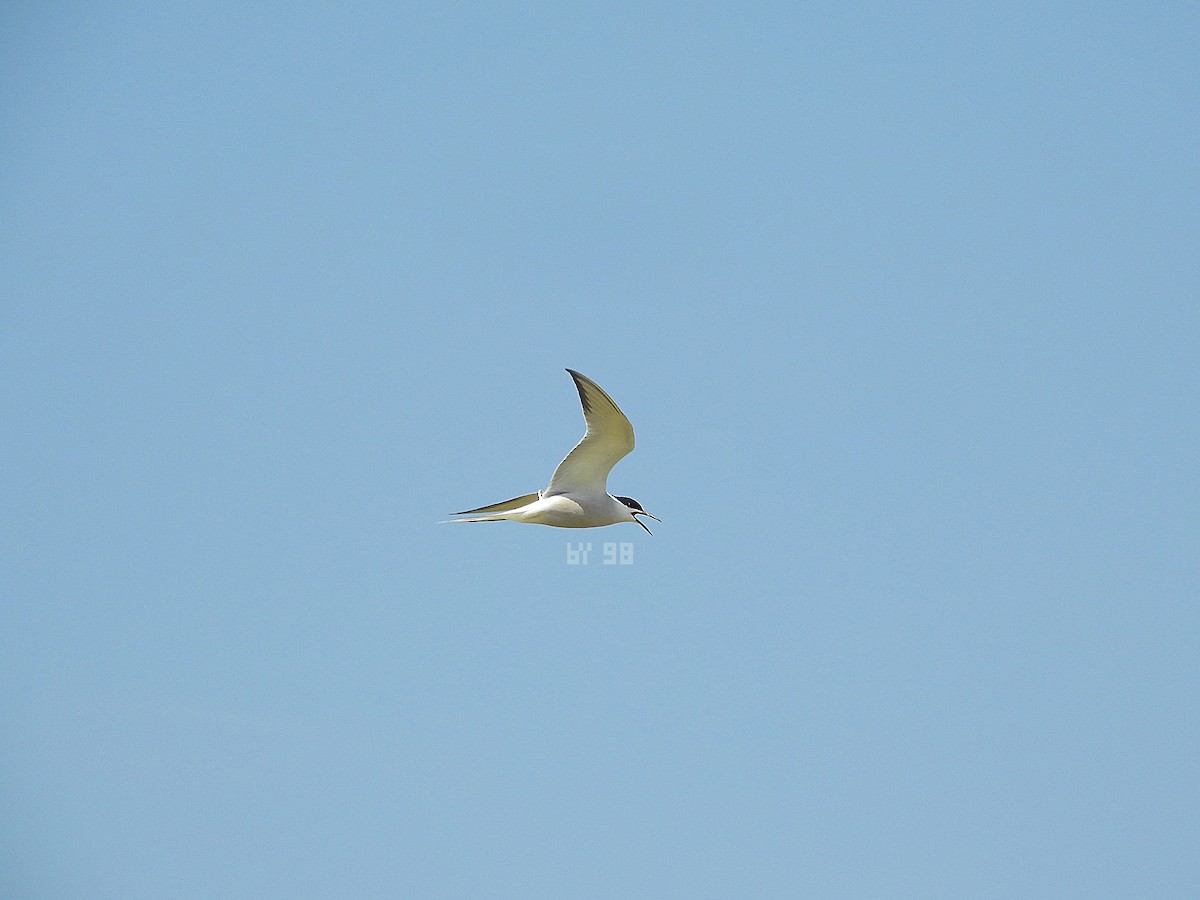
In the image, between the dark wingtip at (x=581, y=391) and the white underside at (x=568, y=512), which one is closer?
the dark wingtip at (x=581, y=391)

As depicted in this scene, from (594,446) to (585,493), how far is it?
100 cm

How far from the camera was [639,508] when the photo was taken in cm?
2062

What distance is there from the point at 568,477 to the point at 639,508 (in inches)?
59.7

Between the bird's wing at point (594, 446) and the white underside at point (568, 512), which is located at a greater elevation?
the bird's wing at point (594, 446)

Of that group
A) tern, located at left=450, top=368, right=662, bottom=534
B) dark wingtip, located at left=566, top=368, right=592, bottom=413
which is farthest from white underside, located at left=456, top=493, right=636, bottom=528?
dark wingtip, located at left=566, top=368, right=592, bottom=413

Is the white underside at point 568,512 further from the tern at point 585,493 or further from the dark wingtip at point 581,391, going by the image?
the dark wingtip at point 581,391

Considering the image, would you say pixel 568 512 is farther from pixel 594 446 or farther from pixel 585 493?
pixel 594 446

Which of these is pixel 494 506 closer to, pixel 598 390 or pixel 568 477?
pixel 568 477

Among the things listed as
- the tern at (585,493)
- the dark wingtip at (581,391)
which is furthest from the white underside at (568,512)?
the dark wingtip at (581,391)

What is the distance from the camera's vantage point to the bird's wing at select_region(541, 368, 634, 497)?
712 inches

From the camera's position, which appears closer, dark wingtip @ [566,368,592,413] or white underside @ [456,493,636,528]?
dark wingtip @ [566,368,592,413]

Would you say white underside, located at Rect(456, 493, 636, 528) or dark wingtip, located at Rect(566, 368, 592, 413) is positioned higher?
dark wingtip, located at Rect(566, 368, 592, 413)

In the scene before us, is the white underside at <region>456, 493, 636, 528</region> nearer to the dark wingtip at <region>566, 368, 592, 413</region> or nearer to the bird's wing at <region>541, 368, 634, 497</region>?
the bird's wing at <region>541, 368, 634, 497</region>

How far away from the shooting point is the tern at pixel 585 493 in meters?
18.7
